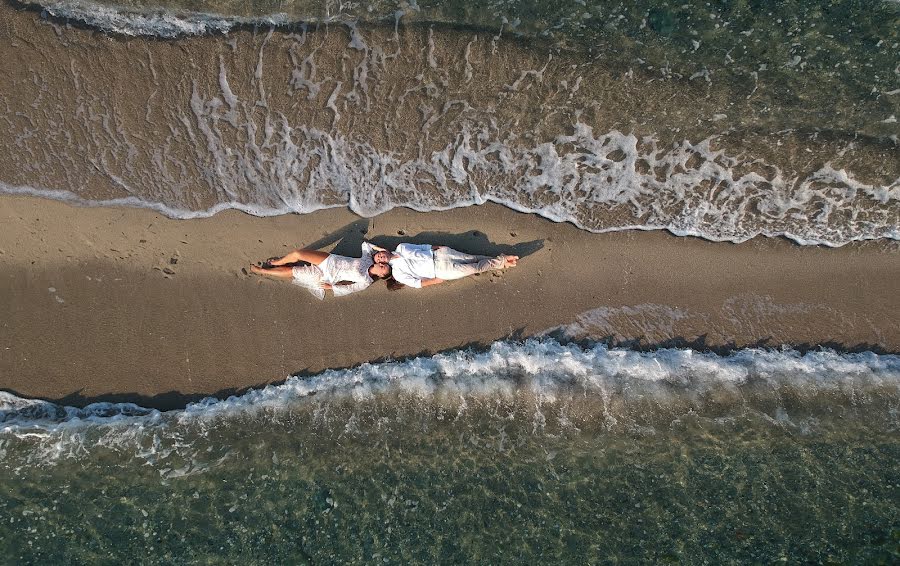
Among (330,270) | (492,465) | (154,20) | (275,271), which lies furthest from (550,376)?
(154,20)

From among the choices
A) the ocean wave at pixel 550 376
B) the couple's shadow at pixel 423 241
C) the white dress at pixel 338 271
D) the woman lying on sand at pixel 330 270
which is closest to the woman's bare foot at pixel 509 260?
the couple's shadow at pixel 423 241

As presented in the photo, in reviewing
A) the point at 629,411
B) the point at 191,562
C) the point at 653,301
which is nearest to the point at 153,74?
the point at 191,562

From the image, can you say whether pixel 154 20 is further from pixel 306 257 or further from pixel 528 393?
pixel 528 393

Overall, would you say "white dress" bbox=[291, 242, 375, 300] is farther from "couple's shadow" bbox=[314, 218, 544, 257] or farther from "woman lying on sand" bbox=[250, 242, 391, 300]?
"couple's shadow" bbox=[314, 218, 544, 257]

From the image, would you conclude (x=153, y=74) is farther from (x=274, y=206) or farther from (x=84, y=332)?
(x=84, y=332)

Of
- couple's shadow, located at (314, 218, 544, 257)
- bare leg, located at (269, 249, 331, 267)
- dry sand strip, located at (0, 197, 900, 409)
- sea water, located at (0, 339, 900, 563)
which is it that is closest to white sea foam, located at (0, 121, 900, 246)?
dry sand strip, located at (0, 197, 900, 409)

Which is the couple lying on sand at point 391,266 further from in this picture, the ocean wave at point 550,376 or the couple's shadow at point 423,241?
the ocean wave at point 550,376
